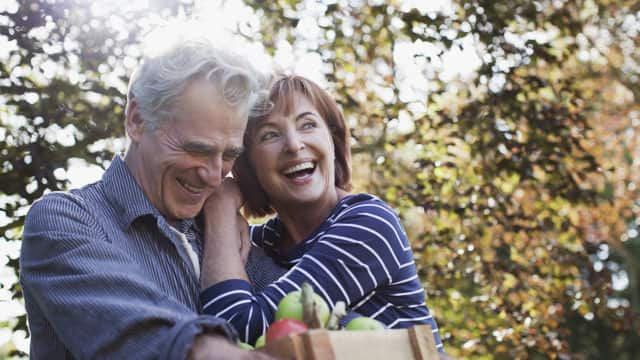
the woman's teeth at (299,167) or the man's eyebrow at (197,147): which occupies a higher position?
the man's eyebrow at (197,147)

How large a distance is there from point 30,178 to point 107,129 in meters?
0.50

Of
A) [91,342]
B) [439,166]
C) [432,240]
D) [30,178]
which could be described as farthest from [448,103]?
[91,342]

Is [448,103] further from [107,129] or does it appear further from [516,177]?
[107,129]

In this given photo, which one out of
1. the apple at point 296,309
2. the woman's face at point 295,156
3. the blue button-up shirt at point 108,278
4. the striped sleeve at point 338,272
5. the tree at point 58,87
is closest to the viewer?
the blue button-up shirt at point 108,278

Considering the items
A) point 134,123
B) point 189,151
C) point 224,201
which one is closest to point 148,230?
point 189,151

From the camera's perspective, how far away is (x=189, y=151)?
2.56 meters

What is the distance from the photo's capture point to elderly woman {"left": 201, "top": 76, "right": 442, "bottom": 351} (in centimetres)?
245

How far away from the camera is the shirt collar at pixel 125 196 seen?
2457 mm

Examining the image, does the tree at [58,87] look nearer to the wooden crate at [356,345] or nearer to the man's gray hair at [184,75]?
the man's gray hair at [184,75]

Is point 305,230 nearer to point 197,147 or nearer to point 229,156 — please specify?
point 229,156

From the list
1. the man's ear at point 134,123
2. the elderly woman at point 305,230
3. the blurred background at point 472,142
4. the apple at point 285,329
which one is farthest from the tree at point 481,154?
the apple at point 285,329

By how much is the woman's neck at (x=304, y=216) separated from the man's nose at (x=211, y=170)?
523mm

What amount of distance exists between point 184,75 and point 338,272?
2.49 feet

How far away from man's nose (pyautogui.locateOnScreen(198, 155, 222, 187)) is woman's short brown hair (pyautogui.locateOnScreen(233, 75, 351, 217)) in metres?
0.44
